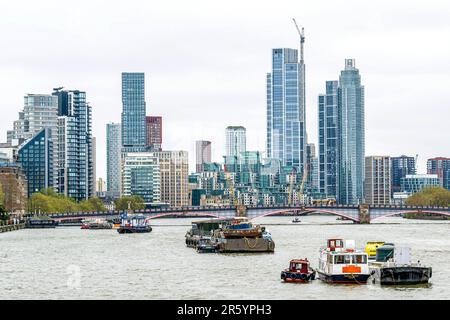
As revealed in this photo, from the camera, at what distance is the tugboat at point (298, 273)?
61.8m

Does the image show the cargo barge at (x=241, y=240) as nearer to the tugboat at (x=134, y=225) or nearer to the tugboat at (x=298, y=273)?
the tugboat at (x=298, y=273)

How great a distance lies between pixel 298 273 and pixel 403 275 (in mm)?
6572

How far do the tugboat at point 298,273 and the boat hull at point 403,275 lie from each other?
4587 mm

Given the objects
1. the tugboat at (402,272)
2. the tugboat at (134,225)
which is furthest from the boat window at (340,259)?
the tugboat at (134,225)

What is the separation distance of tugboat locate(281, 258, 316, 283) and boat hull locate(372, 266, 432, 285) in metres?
4.59

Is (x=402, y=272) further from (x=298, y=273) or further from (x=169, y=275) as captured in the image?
(x=169, y=275)

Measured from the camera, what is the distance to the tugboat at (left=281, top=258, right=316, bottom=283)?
61844 millimetres

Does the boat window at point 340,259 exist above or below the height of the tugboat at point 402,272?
above

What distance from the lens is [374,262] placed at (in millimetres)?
73875

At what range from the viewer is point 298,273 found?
203ft

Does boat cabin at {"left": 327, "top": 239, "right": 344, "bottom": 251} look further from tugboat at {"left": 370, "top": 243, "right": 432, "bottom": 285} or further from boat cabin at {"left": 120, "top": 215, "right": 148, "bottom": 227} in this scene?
boat cabin at {"left": 120, "top": 215, "right": 148, "bottom": 227}

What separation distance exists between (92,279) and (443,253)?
45.9m

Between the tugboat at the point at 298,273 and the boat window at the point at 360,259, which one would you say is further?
the tugboat at the point at 298,273
